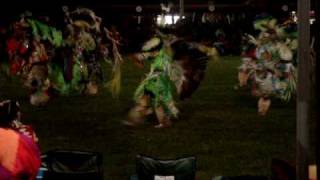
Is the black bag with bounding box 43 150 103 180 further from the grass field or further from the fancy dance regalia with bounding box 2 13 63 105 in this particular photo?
the fancy dance regalia with bounding box 2 13 63 105

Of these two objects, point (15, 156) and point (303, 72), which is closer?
point (303, 72)

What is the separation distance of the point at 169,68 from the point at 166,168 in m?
4.10

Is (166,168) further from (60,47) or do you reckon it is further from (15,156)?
(60,47)

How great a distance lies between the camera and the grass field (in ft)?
34.7

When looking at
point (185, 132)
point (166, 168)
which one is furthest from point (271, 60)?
point (166, 168)

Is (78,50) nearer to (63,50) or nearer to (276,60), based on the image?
(63,50)

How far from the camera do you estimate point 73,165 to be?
764cm

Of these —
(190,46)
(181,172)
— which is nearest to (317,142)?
(181,172)

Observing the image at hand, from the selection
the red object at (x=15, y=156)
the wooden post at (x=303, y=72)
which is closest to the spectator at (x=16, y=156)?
the red object at (x=15, y=156)

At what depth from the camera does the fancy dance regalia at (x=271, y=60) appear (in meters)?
12.0

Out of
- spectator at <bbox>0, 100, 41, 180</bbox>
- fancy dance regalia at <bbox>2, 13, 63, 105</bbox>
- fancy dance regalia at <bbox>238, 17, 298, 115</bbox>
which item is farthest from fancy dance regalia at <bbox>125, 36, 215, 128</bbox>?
spectator at <bbox>0, 100, 41, 180</bbox>

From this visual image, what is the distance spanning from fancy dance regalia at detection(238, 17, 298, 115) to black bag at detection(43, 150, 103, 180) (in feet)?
16.1

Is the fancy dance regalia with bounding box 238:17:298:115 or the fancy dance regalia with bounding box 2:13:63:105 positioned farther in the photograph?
the fancy dance regalia with bounding box 238:17:298:115

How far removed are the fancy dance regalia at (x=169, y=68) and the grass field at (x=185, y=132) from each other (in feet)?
2.48
